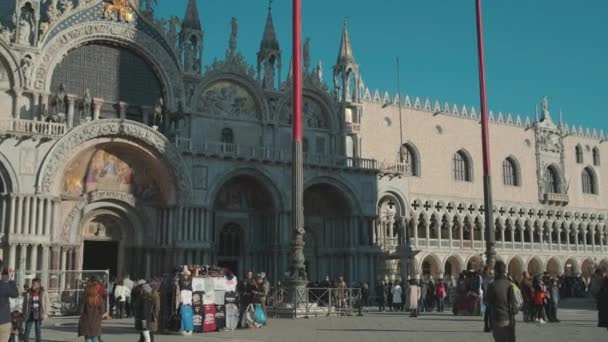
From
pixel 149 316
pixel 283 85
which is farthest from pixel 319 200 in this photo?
pixel 149 316

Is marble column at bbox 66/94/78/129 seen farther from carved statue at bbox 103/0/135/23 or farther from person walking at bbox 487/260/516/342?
person walking at bbox 487/260/516/342

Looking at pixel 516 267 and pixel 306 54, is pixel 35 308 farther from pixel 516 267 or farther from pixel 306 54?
pixel 516 267

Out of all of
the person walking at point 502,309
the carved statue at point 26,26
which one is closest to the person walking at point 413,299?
the person walking at point 502,309

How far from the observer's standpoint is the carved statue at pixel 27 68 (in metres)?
31.1

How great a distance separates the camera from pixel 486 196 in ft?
91.9

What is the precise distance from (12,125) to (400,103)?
91.7 feet

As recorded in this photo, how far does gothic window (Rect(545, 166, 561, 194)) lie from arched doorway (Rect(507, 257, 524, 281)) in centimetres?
749

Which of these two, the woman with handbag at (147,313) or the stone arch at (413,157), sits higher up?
the stone arch at (413,157)

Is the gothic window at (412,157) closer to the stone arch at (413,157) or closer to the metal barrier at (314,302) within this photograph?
the stone arch at (413,157)

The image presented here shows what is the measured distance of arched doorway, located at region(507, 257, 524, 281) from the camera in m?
53.8

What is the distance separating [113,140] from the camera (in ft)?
101

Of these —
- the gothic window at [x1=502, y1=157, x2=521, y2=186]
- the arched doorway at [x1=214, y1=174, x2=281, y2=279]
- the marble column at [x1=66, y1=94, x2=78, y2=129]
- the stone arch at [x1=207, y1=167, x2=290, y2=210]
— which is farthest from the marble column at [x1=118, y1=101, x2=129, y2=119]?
the gothic window at [x1=502, y1=157, x2=521, y2=186]

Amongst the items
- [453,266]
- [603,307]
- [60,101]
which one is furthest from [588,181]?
[603,307]

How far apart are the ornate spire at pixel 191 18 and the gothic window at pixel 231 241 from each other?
10.8 m
